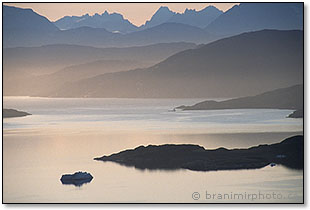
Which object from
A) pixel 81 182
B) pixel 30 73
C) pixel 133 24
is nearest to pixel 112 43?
pixel 133 24

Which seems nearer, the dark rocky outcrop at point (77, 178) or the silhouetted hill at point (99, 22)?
the dark rocky outcrop at point (77, 178)

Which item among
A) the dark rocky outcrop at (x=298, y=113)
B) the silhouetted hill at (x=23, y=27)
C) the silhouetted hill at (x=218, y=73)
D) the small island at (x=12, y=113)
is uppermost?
the silhouetted hill at (x=23, y=27)

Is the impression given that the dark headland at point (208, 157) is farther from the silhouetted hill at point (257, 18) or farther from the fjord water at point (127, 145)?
the silhouetted hill at point (257, 18)

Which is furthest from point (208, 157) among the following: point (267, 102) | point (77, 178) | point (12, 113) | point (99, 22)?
point (12, 113)

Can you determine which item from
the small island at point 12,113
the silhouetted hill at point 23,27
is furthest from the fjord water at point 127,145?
the silhouetted hill at point 23,27

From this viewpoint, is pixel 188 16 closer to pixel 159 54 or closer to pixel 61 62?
pixel 159 54

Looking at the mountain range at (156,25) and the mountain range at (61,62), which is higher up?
the mountain range at (156,25)

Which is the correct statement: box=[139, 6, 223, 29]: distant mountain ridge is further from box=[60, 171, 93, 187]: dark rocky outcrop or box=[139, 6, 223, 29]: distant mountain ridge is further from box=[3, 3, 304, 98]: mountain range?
box=[60, 171, 93, 187]: dark rocky outcrop
